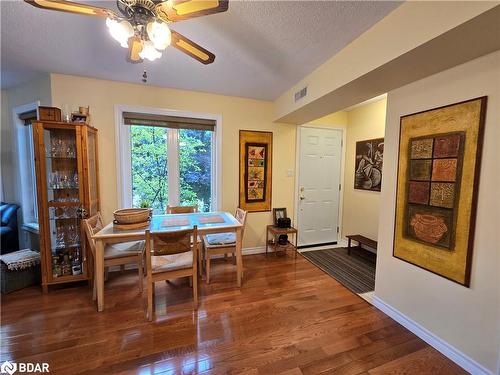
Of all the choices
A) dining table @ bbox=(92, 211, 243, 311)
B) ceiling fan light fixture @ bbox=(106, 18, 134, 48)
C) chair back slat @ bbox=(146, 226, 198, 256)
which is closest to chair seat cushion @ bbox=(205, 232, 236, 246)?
dining table @ bbox=(92, 211, 243, 311)

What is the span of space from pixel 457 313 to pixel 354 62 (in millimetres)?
2065

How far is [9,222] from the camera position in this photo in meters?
2.95

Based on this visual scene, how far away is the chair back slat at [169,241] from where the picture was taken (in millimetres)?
1858

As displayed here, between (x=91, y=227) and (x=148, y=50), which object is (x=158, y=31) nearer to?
(x=148, y=50)

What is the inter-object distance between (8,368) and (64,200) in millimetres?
1497

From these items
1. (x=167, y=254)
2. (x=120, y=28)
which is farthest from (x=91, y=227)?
(x=120, y=28)

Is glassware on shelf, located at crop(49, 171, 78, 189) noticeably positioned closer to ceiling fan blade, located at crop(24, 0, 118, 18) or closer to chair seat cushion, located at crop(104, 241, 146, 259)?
chair seat cushion, located at crop(104, 241, 146, 259)

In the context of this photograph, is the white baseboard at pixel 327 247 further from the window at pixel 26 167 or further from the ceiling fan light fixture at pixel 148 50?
the window at pixel 26 167

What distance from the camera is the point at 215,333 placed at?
176cm

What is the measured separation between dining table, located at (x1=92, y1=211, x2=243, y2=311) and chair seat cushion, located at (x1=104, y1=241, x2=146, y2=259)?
0.34ft

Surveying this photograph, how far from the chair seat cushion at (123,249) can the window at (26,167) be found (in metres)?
1.42

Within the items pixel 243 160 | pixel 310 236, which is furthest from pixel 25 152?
pixel 310 236

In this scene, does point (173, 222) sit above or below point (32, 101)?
below

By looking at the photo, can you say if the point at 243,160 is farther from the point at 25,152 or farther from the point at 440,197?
the point at 25,152
